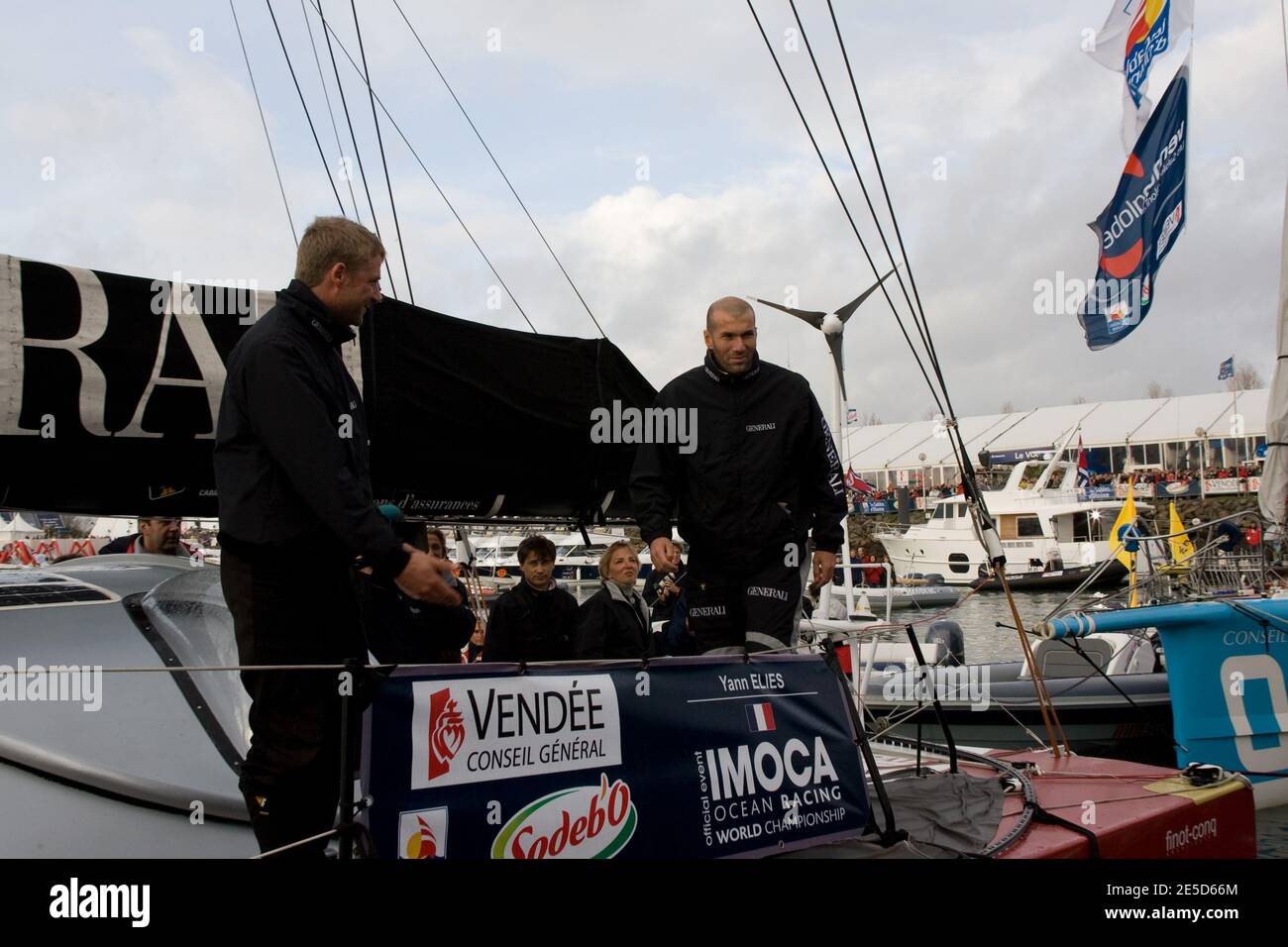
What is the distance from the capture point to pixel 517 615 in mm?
5910

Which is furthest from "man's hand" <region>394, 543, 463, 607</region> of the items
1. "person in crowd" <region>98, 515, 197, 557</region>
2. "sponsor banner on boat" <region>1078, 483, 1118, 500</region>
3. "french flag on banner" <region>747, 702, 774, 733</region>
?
"sponsor banner on boat" <region>1078, 483, 1118, 500</region>

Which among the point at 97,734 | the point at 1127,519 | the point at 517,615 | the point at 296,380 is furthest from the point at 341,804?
the point at 1127,519

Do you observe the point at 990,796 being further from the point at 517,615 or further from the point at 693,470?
the point at 517,615

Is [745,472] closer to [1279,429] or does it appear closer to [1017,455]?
[1279,429]

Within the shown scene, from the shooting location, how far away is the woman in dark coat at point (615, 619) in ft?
19.7

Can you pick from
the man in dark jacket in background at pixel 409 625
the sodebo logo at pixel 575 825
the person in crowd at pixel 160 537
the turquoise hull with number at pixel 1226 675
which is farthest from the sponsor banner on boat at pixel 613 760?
the turquoise hull with number at pixel 1226 675

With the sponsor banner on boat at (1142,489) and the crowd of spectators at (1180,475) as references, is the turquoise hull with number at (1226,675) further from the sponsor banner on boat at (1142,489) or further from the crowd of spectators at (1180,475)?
the sponsor banner on boat at (1142,489)

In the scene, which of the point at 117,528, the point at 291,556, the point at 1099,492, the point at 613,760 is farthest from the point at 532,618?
the point at 1099,492

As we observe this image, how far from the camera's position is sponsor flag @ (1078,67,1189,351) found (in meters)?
11.4

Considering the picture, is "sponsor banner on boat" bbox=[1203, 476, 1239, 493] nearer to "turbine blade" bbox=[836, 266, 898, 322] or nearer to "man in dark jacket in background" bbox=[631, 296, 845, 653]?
"turbine blade" bbox=[836, 266, 898, 322]

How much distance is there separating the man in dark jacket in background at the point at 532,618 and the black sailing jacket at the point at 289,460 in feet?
10.5

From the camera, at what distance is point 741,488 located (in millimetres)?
3965

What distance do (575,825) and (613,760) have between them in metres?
0.21
